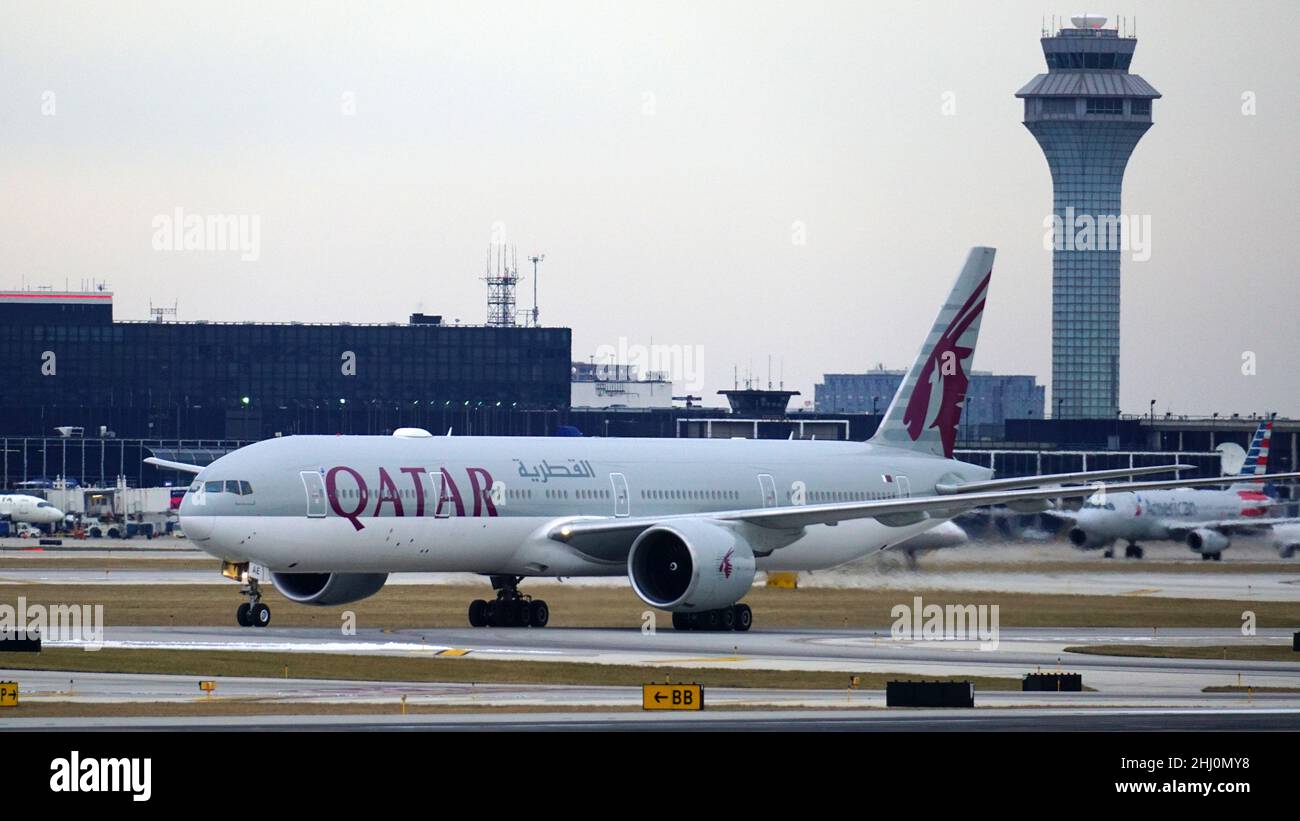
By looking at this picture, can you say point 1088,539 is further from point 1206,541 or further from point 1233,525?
point 1233,525

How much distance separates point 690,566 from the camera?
1953 inches

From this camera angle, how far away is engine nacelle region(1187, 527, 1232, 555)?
88812mm

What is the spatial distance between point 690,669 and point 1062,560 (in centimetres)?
3321

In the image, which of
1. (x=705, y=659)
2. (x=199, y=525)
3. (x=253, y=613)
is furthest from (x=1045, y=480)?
(x=199, y=525)

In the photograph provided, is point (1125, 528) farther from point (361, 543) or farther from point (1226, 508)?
point (361, 543)

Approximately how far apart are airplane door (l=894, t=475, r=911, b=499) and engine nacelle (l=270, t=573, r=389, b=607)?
16.3m

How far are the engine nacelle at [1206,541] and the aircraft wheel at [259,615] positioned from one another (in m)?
51.1

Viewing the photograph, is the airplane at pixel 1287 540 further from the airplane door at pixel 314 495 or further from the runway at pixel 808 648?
the airplane door at pixel 314 495

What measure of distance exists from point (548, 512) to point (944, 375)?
16.1 metres

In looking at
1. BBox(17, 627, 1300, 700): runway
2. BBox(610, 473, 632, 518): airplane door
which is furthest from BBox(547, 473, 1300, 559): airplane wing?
BBox(17, 627, 1300, 700): runway

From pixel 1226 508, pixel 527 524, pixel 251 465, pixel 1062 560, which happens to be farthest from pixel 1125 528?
pixel 251 465

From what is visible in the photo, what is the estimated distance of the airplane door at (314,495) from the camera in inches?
1855

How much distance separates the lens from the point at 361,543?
47938 mm

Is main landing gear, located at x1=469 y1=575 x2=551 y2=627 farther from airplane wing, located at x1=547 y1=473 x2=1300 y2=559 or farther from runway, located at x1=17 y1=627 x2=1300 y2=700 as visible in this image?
airplane wing, located at x1=547 y1=473 x2=1300 y2=559
